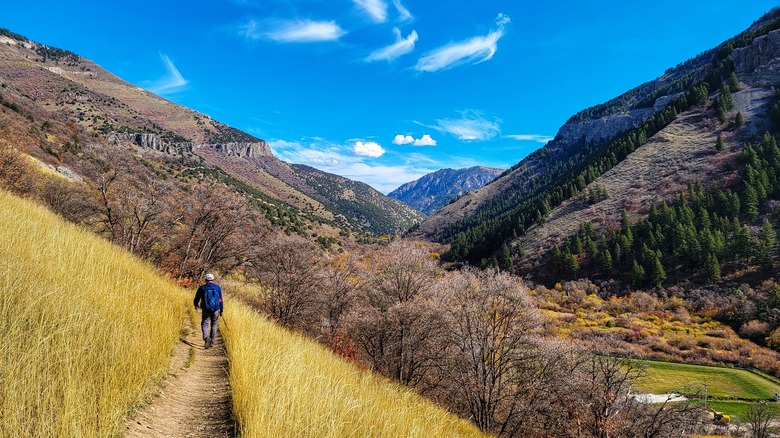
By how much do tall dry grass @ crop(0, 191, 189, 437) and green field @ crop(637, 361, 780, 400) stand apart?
49330 millimetres

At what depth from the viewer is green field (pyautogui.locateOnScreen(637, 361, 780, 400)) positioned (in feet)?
130

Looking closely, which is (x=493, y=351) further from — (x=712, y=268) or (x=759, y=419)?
(x=712, y=268)

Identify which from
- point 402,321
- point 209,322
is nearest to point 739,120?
point 402,321

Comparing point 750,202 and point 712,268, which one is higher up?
point 750,202

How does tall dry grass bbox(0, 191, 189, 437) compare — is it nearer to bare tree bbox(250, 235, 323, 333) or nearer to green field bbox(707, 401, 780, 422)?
bare tree bbox(250, 235, 323, 333)

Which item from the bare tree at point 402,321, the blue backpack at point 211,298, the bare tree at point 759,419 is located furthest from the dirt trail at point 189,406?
the bare tree at point 759,419

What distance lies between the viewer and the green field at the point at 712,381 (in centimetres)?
3972

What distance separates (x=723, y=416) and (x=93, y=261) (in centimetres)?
5144

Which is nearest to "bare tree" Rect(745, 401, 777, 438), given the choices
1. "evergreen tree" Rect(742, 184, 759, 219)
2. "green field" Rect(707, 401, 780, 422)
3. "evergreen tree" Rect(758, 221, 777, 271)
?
"green field" Rect(707, 401, 780, 422)

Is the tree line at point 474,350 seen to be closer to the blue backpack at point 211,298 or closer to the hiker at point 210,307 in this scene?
the hiker at point 210,307

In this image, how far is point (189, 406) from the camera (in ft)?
13.8

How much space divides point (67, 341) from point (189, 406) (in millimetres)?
1830

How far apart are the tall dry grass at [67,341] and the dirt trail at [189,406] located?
247 millimetres

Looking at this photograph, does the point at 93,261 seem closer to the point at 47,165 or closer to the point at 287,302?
the point at 287,302
